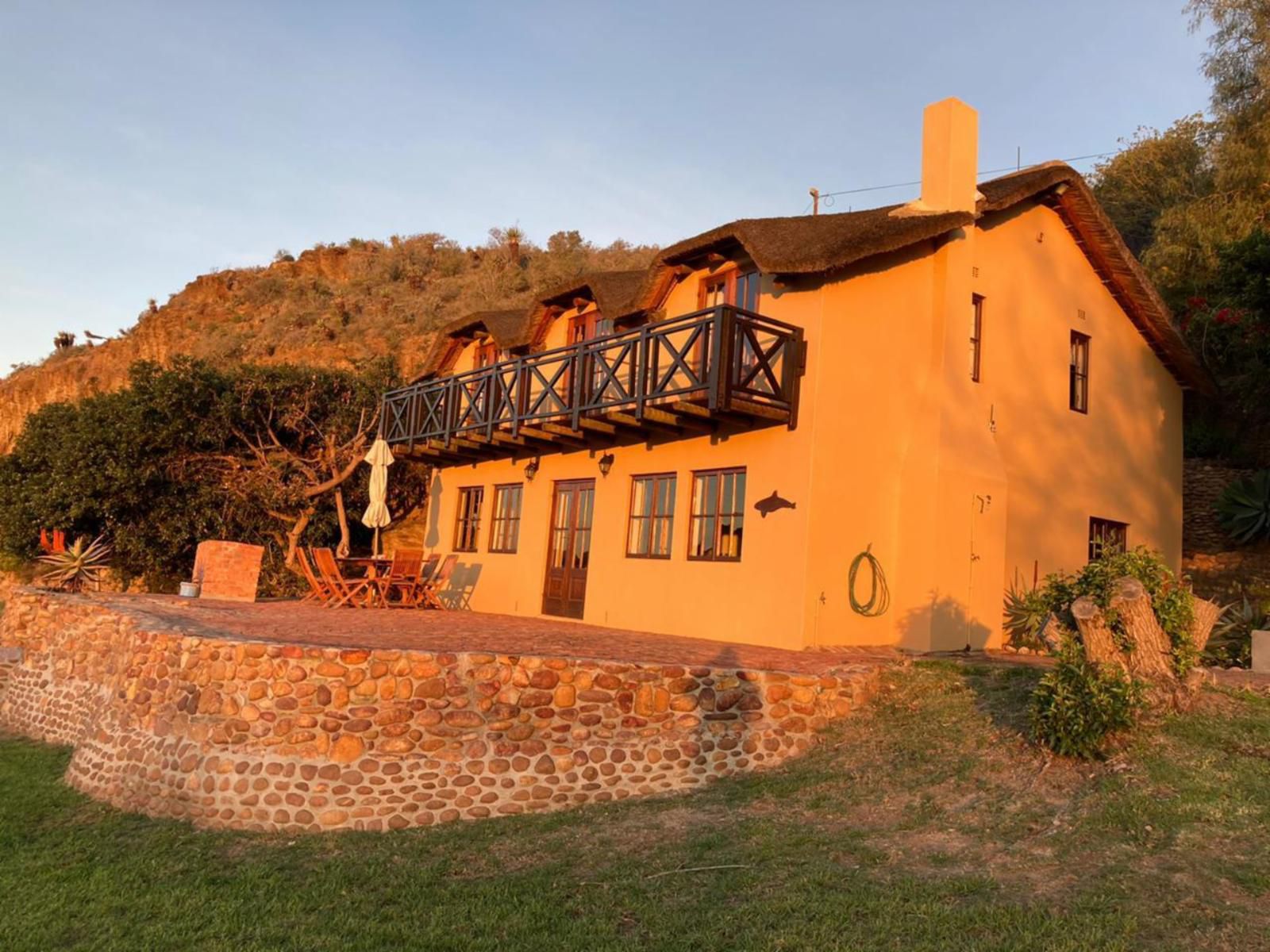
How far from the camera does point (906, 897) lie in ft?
16.6

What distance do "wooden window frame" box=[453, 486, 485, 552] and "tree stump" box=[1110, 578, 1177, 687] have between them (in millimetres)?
11714

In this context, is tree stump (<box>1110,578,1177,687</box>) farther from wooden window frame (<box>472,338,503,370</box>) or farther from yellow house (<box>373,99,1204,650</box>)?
wooden window frame (<box>472,338,503,370</box>)

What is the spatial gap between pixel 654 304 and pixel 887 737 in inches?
306

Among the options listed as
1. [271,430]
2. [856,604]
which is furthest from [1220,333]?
[271,430]

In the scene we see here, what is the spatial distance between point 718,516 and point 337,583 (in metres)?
6.08

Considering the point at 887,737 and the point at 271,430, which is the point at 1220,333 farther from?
the point at 271,430

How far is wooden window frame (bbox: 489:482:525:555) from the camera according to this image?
53.1 feet

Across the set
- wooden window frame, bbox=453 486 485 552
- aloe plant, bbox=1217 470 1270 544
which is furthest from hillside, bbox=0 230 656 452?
aloe plant, bbox=1217 470 1270 544

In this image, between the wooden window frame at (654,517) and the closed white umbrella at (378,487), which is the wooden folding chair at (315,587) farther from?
the wooden window frame at (654,517)

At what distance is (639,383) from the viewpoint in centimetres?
1174

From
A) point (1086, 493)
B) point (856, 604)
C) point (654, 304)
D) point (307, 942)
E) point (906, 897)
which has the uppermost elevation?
point (654, 304)

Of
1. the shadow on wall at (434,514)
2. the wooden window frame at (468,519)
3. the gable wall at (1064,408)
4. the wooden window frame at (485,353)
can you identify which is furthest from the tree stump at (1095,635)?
the shadow on wall at (434,514)

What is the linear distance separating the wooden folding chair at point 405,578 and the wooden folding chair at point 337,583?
280mm

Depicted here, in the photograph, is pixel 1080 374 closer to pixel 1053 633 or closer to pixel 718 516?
pixel 718 516
